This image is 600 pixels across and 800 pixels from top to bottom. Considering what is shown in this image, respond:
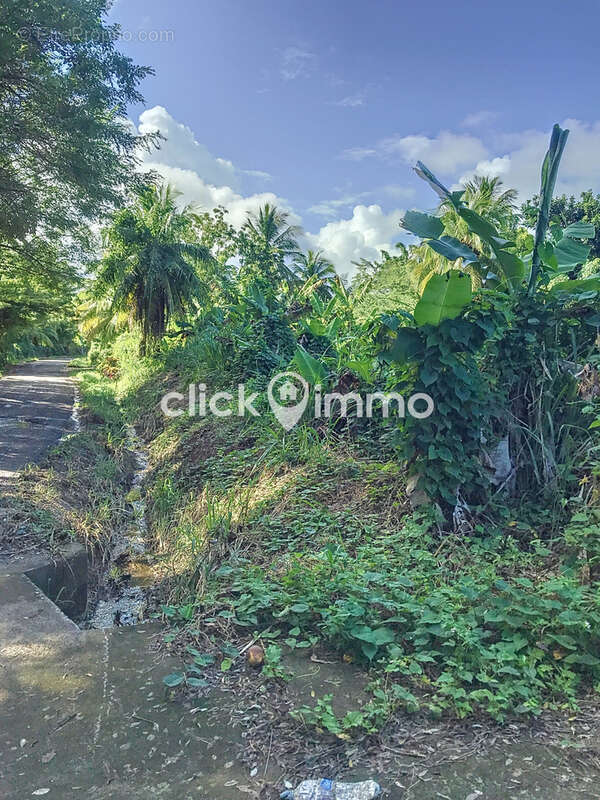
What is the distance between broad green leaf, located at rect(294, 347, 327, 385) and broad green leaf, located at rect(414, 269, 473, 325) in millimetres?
2184

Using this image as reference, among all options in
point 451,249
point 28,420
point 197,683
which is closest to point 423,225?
point 451,249

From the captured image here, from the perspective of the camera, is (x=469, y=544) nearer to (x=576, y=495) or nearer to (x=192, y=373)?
(x=576, y=495)

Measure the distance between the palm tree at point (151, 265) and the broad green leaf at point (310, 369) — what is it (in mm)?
10836

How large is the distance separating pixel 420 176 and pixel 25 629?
180 inches

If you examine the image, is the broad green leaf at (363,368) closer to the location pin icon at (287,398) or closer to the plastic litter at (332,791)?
the location pin icon at (287,398)

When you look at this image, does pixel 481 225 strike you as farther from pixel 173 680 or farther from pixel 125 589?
pixel 125 589

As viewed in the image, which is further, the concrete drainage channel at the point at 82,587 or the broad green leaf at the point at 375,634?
the concrete drainage channel at the point at 82,587

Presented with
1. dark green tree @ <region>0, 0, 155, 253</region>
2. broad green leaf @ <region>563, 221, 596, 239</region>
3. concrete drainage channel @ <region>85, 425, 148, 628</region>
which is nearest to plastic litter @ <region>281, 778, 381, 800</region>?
concrete drainage channel @ <region>85, 425, 148, 628</region>

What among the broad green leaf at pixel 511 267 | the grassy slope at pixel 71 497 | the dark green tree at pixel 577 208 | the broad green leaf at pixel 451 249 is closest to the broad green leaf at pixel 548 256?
the broad green leaf at pixel 511 267

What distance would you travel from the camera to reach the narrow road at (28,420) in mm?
6125

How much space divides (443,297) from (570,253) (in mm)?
1891

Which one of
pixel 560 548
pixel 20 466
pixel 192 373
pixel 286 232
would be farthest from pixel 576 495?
pixel 286 232

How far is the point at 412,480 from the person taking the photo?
13.1ft

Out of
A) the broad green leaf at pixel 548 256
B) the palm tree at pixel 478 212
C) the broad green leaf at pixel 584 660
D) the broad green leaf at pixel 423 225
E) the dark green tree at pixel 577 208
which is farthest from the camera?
the dark green tree at pixel 577 208
